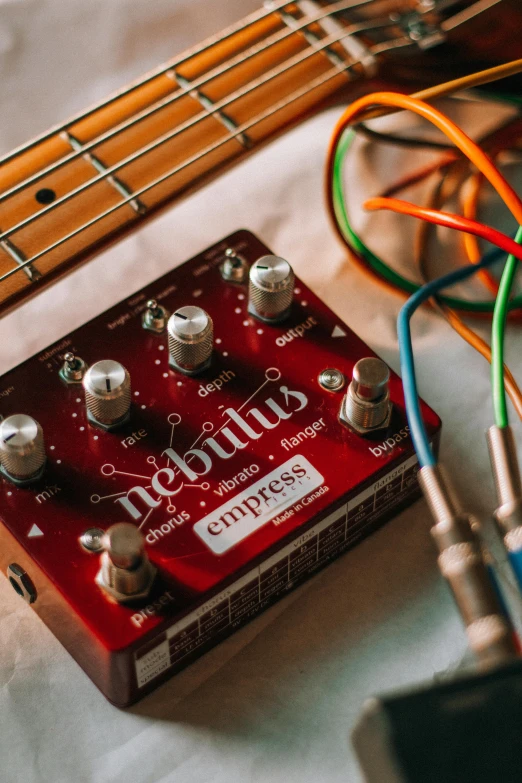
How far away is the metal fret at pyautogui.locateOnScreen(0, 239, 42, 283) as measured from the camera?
2.29ft

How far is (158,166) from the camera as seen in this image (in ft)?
2.48

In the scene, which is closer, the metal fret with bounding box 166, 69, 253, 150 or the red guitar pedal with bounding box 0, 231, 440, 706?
the red guitar pedal with bounding box 0, 231, 440, 706

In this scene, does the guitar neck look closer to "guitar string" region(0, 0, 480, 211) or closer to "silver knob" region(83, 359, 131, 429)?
"guitar string" region(0, 0, 480, 211)

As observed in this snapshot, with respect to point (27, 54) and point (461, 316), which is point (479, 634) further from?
point (27, 54)

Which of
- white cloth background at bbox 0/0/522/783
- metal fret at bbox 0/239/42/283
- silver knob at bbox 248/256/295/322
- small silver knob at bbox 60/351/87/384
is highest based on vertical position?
metal fret at bbox 0/239/42/283

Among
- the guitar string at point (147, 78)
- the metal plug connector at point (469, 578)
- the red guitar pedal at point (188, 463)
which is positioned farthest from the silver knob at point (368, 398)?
the guitar string at point (147, 78)

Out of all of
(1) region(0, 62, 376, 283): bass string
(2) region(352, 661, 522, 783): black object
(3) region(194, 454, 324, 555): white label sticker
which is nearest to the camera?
(2) region(352, 661, 522, 783): black object

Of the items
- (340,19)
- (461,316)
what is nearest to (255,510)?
(461,316)

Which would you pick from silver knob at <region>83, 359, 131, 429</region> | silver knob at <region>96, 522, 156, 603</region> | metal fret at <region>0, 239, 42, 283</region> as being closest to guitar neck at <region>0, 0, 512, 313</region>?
metal fret at <region>0, 239, 42, 283</region>

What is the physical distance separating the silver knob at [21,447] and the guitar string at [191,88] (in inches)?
8.5

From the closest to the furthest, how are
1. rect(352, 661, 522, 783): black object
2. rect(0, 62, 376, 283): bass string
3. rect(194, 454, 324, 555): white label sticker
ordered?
1. rect(352, 661, 522, 783): black object
2. rect(194, 454, 324, 555): white label sticker
3. rect(0, 62, 376, 283): bass string

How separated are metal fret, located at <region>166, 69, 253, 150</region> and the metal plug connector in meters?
0.37

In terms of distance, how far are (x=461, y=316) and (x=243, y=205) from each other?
229mm

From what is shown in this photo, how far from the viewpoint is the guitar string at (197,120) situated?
2.35ft
